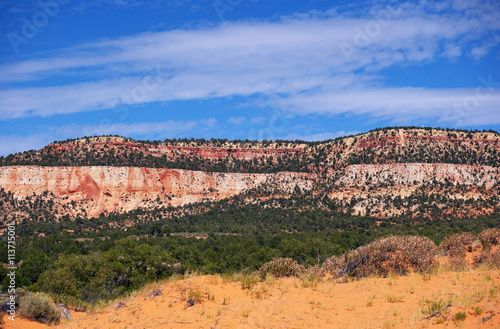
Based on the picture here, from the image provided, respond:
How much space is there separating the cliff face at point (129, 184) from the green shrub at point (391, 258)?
7836cm

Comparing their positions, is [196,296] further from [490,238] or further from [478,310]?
[490,238]

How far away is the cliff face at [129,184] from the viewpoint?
305 ft

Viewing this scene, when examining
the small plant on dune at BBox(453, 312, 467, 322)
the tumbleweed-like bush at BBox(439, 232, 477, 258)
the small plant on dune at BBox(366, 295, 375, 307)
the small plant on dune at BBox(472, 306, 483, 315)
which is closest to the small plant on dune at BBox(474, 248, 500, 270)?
the tumbleweed-like bush at BBox(439, 232, 477, 258)

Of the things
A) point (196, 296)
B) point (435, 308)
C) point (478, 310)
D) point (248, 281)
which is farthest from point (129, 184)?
point (478, 310)

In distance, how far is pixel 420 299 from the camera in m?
13.5

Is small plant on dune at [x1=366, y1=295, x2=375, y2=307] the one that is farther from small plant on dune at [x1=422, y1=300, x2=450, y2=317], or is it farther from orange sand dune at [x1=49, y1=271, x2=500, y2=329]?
small plant on dune at [x1=422, y1=300, x2=450, y2=317]

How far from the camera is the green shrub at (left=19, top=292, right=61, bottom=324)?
1647cm

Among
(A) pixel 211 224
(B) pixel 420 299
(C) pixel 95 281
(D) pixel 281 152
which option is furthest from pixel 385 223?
(B) pixel 420 299

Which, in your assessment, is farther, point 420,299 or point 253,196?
point 253,196

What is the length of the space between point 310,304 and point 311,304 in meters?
0.04

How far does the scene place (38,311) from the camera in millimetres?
16453

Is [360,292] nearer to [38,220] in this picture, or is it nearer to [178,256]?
[178,256]

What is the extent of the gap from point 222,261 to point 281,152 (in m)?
76.5

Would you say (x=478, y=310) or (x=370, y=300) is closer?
(x=478, y=310)
